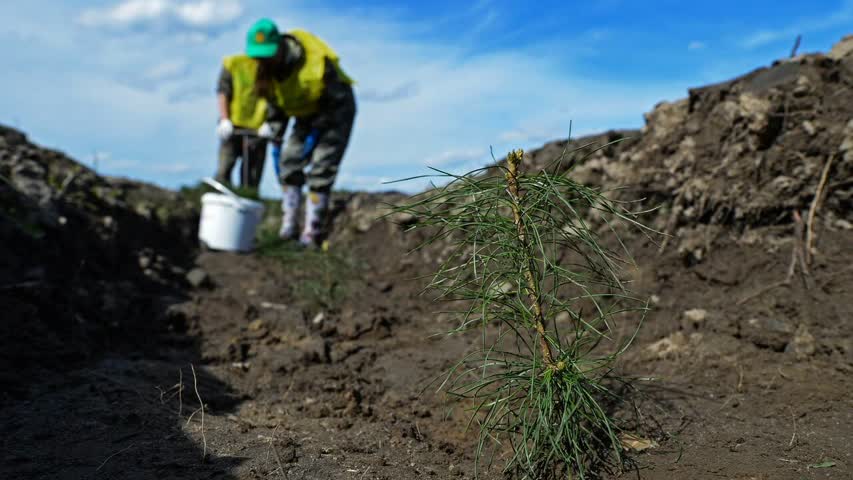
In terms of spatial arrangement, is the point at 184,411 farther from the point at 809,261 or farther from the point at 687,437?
the point at 809,261

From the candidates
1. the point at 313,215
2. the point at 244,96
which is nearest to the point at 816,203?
the point at 313,215

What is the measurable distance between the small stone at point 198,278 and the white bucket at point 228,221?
0.84 metres

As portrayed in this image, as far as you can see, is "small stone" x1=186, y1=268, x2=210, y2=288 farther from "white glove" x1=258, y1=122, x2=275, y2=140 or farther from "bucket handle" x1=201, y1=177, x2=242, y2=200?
"white glove" x1=258, y1=122, x2=275, y2=140

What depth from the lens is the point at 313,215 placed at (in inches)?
255

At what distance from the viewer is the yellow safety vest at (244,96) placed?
6492 millimetres

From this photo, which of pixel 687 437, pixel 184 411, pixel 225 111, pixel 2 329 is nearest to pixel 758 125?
pixel 687 437

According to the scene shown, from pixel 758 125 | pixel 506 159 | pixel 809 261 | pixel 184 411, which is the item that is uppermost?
pixel 758 125

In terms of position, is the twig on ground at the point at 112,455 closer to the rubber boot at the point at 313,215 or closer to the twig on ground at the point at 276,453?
the twig on ground at the point at 276,453

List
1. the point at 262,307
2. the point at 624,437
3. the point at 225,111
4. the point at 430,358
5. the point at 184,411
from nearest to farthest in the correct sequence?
the point at 624,437 → the point at 184,411 → the point at 430,358 → the point at 262,307 → the point at 225,111

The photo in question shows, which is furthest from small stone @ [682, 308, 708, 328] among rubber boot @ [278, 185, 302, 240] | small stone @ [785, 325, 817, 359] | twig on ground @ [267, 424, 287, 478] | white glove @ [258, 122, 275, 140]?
white glove @ [258, 122, 275, 140]

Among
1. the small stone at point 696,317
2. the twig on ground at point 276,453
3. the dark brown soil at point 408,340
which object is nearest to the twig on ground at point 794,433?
the dark brown soil at point 408,340

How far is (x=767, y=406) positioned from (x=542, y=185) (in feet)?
4.66

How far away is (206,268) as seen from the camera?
596 cm

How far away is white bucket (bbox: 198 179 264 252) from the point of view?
620 cm
